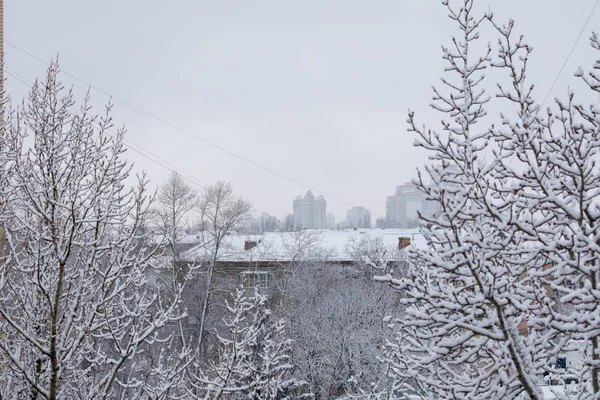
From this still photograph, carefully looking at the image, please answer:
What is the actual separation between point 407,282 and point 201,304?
22.6m

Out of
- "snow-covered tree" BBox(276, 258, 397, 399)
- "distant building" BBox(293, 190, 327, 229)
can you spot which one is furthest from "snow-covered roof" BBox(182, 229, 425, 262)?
"distant building" BBox(293, 190, 327, 229)

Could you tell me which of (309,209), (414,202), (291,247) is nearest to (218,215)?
(291,247)

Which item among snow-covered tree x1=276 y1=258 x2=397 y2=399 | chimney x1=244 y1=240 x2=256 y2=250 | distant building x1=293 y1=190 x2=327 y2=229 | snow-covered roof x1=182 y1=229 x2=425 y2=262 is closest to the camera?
snow-covered tree x1=276 y1=258 x2=397 y2=399

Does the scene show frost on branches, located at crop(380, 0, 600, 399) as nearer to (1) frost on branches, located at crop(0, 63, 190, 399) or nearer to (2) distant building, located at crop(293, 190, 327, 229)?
(1) frost on branches, located at crop(0, 63, 190, 399)

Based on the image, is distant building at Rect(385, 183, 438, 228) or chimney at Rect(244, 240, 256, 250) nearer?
distant building at Rect(385, 183, 438, 228)

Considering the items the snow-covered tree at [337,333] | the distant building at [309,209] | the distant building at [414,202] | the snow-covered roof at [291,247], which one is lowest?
the snow-covered tree at [337,333]

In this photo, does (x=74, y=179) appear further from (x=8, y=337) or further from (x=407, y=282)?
(x=407, y=282)

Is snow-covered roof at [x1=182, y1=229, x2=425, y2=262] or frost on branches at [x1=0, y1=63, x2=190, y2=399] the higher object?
snow-covered roof at [x1=182, y1=229, x2=425, y2=262]

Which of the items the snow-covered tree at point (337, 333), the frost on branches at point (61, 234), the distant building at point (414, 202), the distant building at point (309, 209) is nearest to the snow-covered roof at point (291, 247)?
the snow-covered tree at point (337, 333)

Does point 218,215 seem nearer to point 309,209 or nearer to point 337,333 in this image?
point 337,333

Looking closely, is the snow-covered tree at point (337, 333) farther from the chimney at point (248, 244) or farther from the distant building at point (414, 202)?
the chimney at point (248, 244)

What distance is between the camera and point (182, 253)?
91.5ft

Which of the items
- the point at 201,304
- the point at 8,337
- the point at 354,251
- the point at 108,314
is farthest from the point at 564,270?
the point at 354,251

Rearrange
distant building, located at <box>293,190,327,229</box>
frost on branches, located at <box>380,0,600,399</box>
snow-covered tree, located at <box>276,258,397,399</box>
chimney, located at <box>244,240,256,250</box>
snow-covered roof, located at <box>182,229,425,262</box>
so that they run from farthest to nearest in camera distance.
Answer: distant building, located at <box>293,190,327,229</box> < chimney, located at <box>244,240,256,250</box> < snow-covered roof, located at <box>182,229,425,262</box> < snow-covered tree, located at <box>276,258,397,399</box> < frost on branches, located at <box>380,0,600,399</box>
